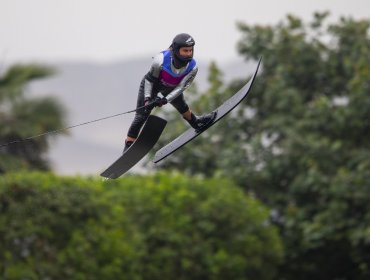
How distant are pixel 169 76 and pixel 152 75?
7.5 inches

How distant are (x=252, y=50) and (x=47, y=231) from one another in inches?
480

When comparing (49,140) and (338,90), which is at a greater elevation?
(49,140)

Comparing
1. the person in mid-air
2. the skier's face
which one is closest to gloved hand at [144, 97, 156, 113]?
the person in mid-air

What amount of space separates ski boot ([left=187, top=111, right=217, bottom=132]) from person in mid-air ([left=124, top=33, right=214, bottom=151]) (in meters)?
0.69

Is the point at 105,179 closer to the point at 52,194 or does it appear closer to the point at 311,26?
the point at 52,194

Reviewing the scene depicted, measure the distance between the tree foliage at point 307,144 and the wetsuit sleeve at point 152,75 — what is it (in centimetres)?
2111

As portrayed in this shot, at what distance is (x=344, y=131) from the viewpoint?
3619 centimetres

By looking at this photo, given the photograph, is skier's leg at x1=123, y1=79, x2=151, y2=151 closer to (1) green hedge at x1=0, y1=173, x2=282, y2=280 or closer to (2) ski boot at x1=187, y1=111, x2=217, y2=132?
(2) ski boot at x1=187, y1=111, x2=217, y2=132

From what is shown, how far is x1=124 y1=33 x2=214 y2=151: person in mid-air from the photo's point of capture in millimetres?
12461

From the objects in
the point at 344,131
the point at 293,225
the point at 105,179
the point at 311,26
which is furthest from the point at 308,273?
the point at 105,179

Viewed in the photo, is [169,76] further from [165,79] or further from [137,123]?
[137,123]

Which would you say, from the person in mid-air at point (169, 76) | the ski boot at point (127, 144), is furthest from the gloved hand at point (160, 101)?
the ski boot at point (127, 144)

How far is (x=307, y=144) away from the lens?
3528 centimetres

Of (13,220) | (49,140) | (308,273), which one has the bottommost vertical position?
(308,273)
